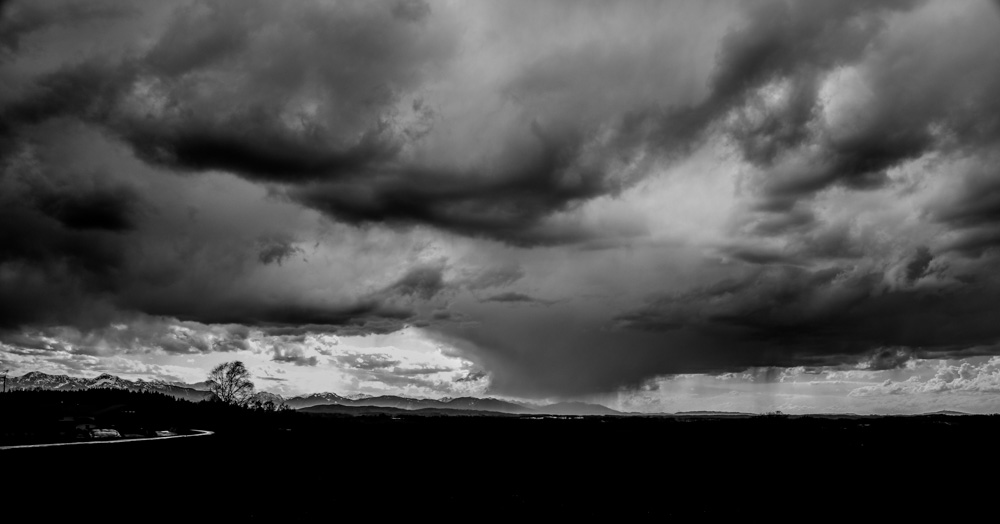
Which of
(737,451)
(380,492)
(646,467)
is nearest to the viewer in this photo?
(380,492)

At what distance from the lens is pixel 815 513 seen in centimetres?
3491

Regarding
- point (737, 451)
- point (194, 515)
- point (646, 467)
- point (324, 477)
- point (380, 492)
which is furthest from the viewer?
point (737, 451)

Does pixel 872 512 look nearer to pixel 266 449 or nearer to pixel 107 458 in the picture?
pixel 107 458

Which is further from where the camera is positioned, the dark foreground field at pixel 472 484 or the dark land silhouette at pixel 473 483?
the dark land silhouette at pixel 473 483

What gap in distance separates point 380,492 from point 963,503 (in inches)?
1242

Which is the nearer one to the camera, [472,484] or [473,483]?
[472,484]

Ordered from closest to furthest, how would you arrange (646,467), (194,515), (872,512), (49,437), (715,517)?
(194,515) → (715,517) → (872,512) → (646,467) → (49,437)

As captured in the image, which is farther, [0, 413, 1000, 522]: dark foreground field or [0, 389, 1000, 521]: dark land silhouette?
[0, 389, 1000, 521]: dark land silhouette

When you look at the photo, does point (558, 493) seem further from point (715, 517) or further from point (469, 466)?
point (469, 466)

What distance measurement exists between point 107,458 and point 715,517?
41.7 m

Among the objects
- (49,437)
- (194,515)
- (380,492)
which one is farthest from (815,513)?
(49,437)

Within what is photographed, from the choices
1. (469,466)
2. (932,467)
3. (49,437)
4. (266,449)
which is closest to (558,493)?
(469,466)

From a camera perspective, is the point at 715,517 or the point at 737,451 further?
the point at 737,451

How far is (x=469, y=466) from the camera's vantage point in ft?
197
